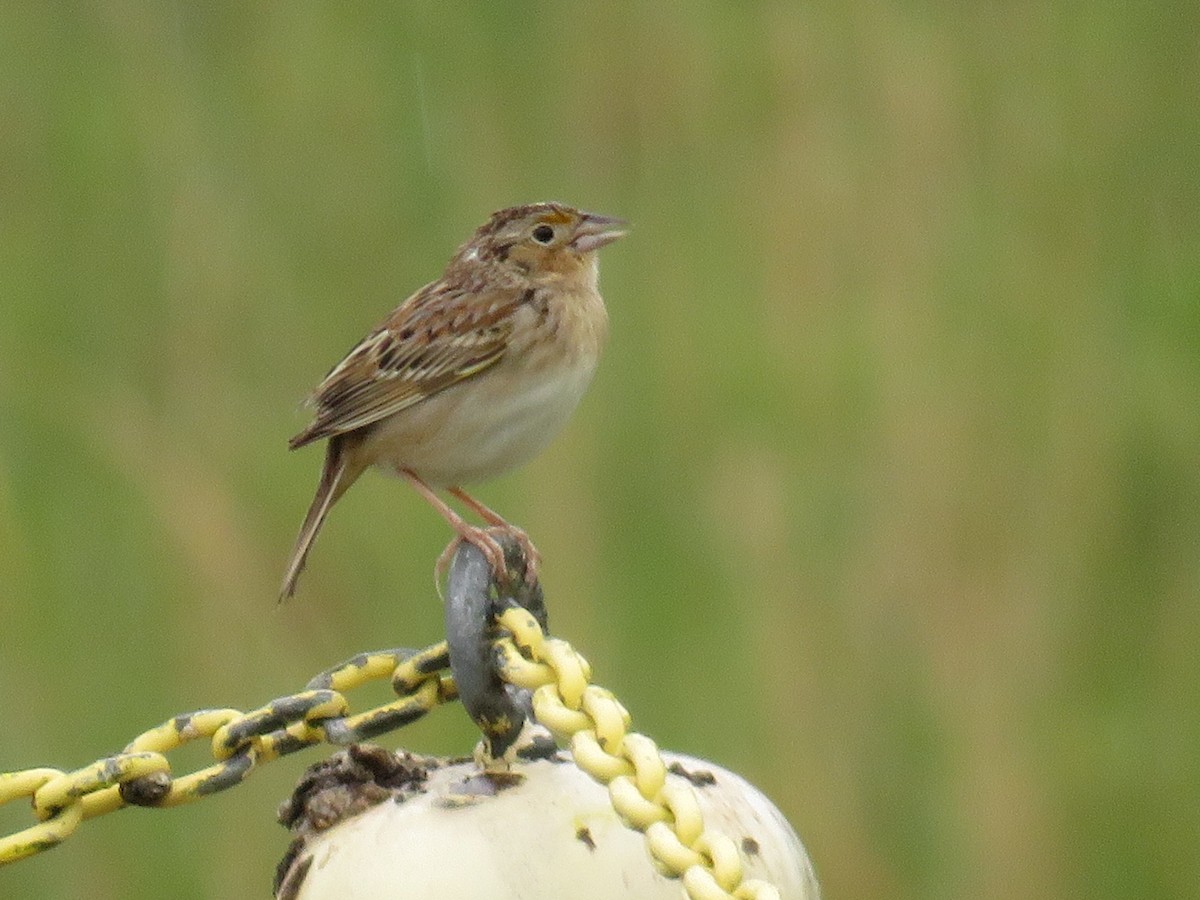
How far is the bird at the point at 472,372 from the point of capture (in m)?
3.58

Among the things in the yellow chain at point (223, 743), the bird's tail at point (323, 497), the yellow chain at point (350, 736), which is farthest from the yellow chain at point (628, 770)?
the bird's tail at point (323, 497)

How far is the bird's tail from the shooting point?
11.3 ft

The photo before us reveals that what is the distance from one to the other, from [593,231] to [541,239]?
104mm

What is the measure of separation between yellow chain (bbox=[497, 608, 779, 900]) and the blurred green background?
191 centimetres

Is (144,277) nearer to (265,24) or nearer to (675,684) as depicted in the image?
(265,24)

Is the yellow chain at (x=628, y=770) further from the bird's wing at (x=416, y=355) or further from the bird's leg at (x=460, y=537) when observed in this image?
the bird's wing at (x=416, y=355)

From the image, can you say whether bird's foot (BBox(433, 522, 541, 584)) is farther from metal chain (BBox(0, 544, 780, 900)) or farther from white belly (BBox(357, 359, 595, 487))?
white belly (BBox(357, 359, 595, 487))

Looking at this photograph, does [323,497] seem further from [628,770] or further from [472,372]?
[628,770]

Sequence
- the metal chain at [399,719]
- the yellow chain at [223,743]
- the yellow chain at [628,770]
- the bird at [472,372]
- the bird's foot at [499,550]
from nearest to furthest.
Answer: the yellow chain at [628,770]
the metal chain at [399,719]
the yellow chain at [223,743]
the bird's foot at [499,550]
the bird at [472,372]

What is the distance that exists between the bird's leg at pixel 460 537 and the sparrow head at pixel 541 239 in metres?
0.44

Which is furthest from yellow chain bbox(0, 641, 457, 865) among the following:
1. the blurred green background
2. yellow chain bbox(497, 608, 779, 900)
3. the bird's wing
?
the blurred green background

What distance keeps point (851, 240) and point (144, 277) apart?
1.23m

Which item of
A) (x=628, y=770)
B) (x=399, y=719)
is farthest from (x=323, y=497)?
(x=628, y=770)

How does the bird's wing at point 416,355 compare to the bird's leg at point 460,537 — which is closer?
the bird's leg at point 460,537
